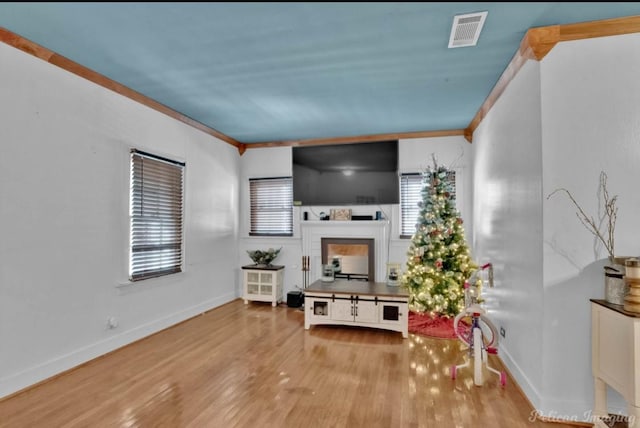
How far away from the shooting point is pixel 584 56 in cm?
234

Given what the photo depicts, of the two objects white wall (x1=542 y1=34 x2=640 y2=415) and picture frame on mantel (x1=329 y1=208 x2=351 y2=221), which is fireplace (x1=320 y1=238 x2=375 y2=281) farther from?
white wall (x1=542 y1=34 x2=640 y2=415)

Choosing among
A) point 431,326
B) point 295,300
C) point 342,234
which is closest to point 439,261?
point 431,326

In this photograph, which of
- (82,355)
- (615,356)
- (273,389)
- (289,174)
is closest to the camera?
(615,356)

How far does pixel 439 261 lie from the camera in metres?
4.37

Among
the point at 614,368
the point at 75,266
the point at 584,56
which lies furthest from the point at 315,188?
the point at 614,368

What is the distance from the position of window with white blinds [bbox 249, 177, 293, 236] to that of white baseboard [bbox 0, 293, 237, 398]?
1.86m

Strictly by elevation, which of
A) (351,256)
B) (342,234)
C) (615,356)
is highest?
(342,234)

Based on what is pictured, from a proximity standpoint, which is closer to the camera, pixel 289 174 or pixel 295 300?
pixel 295 300

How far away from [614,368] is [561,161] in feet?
4.59

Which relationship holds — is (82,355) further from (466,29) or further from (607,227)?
(607,227)

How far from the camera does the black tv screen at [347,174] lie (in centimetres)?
521

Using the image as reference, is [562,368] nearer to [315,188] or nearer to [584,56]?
[584,56]

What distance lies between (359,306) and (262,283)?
201 centimetres

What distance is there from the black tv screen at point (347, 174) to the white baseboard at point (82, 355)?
269cm
